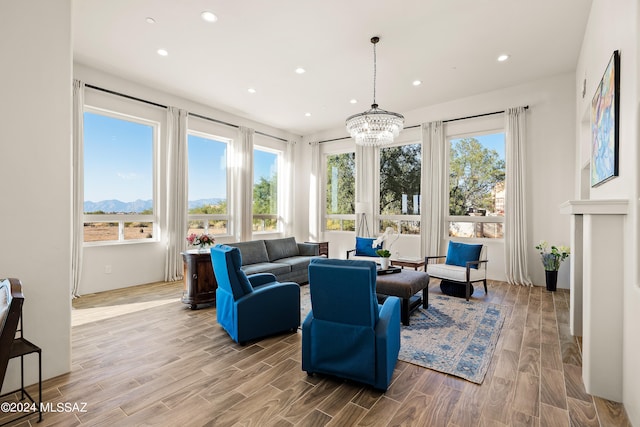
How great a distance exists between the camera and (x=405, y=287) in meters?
3.56

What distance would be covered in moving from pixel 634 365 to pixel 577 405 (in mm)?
475

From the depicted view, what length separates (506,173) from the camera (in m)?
5.57

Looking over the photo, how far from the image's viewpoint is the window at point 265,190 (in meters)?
7.68

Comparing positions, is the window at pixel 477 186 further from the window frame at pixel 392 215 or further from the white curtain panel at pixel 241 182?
the white curtain panel at pixel 241 182

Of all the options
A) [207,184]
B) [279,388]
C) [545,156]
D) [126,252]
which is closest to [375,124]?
[545,156]

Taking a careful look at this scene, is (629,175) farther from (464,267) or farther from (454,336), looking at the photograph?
(464,267)

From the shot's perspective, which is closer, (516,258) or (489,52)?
(489,52)

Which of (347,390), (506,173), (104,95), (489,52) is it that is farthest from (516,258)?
(104,95)

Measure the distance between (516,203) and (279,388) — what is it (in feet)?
17.0

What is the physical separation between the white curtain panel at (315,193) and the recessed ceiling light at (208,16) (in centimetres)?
494

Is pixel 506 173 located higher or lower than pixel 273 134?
lower


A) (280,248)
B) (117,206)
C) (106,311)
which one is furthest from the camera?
(280,248)

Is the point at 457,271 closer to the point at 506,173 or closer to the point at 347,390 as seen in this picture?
the point at 506,173

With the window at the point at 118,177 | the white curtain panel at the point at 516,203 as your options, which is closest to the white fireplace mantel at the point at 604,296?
the white curtain panel at the point at 516,203
